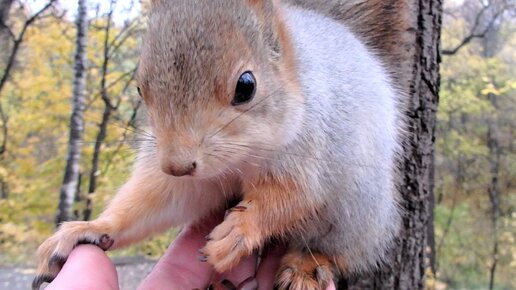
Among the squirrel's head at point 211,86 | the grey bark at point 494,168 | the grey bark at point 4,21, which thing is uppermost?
the grey bark at point 4,21

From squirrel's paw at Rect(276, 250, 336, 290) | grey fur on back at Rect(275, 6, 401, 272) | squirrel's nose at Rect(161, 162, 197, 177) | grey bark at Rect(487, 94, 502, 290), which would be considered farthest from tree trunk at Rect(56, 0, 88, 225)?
grey bark at Rect(487, 94, 502, 290)

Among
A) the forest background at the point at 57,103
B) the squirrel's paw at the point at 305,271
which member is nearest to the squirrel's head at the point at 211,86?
the squirrel's paw at the point at 305,271

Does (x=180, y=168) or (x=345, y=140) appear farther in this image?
(x=345, y=140)

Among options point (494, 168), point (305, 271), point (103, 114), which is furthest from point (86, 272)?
point (494, 168)

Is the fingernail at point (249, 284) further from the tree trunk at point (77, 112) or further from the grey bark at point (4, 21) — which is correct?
the grey bark at point (4, 21)

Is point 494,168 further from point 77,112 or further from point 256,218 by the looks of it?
point 256,218

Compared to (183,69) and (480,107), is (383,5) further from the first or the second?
(480,107)
